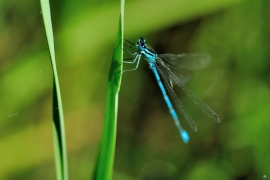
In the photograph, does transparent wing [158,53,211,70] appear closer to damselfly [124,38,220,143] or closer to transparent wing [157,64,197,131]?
damselfly [124,38,220,143]

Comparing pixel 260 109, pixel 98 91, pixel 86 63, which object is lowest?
pixel 260 109

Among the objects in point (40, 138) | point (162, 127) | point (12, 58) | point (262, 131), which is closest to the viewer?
point (12, 58)

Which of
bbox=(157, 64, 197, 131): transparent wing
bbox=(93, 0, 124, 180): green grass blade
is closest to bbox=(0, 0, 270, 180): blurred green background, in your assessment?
bbox=(157, 64, 197, 131): transparent wing

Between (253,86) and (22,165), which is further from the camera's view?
(253,86)

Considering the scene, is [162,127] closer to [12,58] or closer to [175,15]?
[175,15]

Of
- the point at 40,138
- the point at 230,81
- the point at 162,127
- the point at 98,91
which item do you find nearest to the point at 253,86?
the point at 230,81

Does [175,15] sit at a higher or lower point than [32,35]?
lower

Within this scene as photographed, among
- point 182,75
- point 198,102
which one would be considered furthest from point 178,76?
point 198,102
